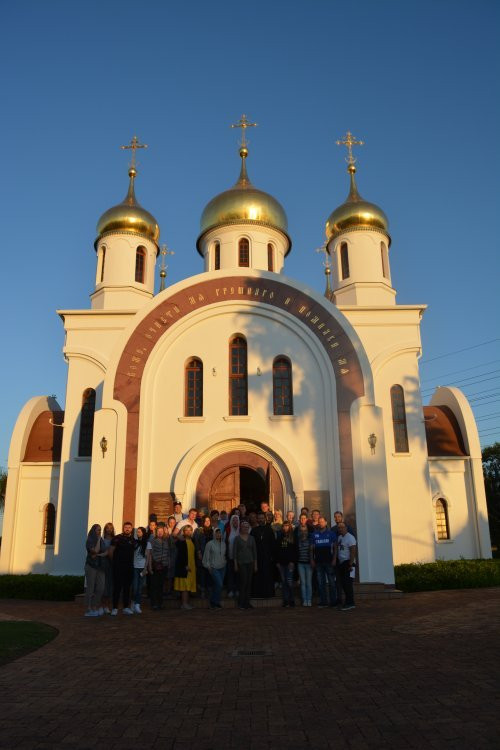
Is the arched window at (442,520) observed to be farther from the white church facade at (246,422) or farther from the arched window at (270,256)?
the arched window at (270,256)

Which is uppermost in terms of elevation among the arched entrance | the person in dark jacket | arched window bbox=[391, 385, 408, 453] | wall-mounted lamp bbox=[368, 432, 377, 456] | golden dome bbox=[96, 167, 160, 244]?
golden dome bbox=[96, 167, 160, 244]

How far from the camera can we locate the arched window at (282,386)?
16891 mm

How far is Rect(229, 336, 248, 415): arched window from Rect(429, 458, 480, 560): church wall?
828cm

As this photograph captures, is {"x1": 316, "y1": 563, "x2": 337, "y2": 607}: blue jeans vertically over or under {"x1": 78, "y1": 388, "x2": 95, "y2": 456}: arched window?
under

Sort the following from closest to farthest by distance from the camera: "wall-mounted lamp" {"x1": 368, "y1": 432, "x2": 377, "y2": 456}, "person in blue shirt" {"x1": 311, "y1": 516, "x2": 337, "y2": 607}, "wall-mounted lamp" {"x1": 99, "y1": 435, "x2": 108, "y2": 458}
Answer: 1. "person in blue shirt" {"x1": 311, "y1": 516, "x2": 337, "y2": 607}
2. "wall-mounted lamp" {"x1": 368, "y1": 432, "x2": 377, "y2": 456}
3. "wall-mounted lamp" {"x1": 99, "y1": 435, "x2": 108, "y2": 458}

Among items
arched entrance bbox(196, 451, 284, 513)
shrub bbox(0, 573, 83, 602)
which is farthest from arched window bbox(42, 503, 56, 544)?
arched entrance bbox(196, 451, 284, 513)

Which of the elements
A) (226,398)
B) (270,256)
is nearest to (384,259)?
(270,256)

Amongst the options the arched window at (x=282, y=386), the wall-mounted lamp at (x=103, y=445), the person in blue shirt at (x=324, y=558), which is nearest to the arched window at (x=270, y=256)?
the arched window at (x=282, y=386)

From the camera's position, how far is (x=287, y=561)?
473 inches

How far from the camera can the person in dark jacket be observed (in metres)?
12.0

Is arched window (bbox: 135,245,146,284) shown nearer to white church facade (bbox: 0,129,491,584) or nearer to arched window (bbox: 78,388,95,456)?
white church facade (bbox: 0,129,491,584)

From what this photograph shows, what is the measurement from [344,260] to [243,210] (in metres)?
4.44

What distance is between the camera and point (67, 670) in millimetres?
6824

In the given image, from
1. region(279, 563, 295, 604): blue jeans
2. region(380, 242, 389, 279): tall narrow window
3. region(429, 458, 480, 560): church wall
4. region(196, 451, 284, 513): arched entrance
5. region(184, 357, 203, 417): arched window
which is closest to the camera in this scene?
region(279, 563, 295, 604): blue jeans
